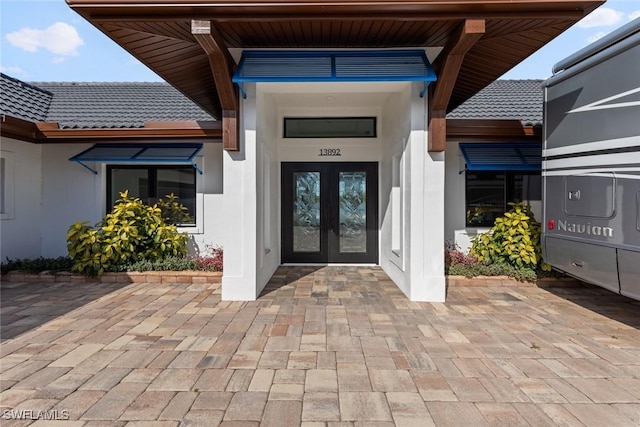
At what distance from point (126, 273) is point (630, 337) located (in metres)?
7.81

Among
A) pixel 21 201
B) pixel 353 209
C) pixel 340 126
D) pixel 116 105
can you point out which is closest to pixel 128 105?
pixel 116 105

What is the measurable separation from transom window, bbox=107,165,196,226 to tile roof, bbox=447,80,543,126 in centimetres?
657

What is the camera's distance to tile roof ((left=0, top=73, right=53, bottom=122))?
810 centimetres

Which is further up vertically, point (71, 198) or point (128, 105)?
point (128, 105)

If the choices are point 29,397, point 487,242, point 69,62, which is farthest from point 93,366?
point 69,62

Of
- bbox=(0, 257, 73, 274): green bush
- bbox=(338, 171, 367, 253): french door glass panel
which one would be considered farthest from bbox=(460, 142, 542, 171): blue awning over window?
bbox=(0, 257, 73, 274): green bush

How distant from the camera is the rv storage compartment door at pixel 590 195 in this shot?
4.40 m

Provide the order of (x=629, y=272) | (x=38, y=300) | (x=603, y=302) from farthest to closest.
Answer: (x=38, y=300) < (x=603, y=302) < (x=629, y=272)

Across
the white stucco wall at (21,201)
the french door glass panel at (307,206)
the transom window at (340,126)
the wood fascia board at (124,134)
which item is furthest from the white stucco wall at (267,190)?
the white stucco wall at (21,201)

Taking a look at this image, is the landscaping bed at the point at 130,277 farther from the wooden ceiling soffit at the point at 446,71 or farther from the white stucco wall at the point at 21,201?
the wooden ceiling soffit at the point at 446,71

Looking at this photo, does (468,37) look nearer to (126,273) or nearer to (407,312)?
(407,312)

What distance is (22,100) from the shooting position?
9.03 meters

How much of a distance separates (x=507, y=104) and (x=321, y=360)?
8948mm

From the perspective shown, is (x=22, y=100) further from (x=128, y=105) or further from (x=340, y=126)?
(x=340, y=126)
